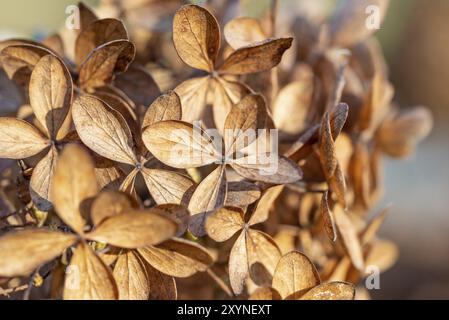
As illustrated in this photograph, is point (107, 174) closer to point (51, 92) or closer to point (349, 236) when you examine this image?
point (51, 92)

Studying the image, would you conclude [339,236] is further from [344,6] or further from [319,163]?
[344,6]

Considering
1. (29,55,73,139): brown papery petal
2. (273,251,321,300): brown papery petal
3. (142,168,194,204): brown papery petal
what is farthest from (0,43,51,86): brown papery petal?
(273,251,321,300): brown papery petal

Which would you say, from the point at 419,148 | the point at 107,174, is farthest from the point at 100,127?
the point at 419,148

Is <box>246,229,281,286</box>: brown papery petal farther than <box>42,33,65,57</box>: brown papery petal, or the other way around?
<box>42,33,65,57</box>: brown papery petal

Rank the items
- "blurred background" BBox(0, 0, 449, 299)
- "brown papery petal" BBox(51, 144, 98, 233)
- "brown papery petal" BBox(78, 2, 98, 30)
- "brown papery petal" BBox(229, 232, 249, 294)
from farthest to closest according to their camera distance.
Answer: "blurred background" BBox(0, 0, 449, 299)
"brown papery petal" BBox(78, 2, 98, 30)
"brown papery petal" BBox(229, 232, 249, 294)
"brown papery petal" BBox(51, 144, 98, 233)

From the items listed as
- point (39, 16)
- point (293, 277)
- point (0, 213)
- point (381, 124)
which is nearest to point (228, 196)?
point (293, 277)

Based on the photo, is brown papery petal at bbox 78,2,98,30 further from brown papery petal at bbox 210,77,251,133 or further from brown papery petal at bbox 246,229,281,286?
brown papery petal at bbox 246,229,281,286

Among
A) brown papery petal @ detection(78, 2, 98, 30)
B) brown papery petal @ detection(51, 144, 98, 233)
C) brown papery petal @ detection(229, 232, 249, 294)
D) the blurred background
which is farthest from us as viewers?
the blurred background
